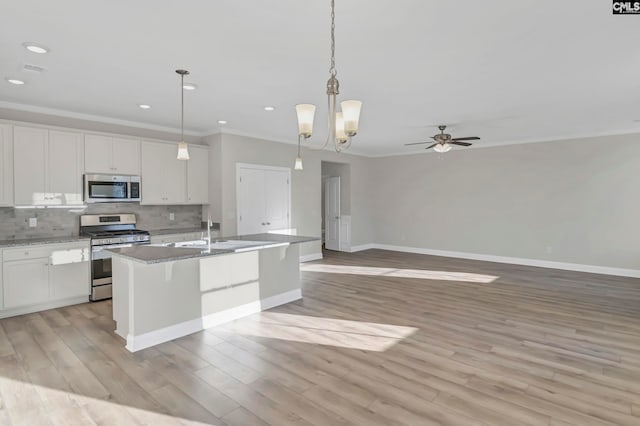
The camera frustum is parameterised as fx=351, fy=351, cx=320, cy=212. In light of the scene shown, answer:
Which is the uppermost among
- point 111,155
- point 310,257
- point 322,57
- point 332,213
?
point 322,57

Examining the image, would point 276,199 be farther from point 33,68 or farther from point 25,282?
point 33,68

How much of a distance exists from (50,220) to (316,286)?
399 centimetres

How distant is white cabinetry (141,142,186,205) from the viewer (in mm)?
5621

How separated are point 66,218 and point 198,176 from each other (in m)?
2.06

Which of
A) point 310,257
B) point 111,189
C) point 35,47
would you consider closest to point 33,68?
point 35,47

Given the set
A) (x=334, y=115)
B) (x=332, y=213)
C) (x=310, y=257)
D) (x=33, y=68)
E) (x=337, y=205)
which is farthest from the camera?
(x=332, y=213)

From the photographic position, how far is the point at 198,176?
630cm

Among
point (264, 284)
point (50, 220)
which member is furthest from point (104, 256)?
point (264, 284)

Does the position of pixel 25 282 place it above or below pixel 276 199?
below

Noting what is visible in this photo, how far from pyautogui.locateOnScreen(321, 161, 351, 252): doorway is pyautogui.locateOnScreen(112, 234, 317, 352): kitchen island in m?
4.70

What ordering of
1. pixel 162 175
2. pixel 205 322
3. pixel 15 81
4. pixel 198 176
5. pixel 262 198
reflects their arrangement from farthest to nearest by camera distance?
pixel 262 198, pixel 198 176, pixel 162 175, pixel 205 322, pixel 15 81

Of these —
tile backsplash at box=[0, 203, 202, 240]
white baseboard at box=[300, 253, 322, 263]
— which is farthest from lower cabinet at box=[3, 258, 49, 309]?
white baseboard at box=[300, 253, 322, 263]

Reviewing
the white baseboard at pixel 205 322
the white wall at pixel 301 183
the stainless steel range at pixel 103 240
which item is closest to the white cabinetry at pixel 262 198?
the white wall at pixel 301 183

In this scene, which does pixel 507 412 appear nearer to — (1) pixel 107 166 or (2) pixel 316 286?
(2) pixel 316 286
